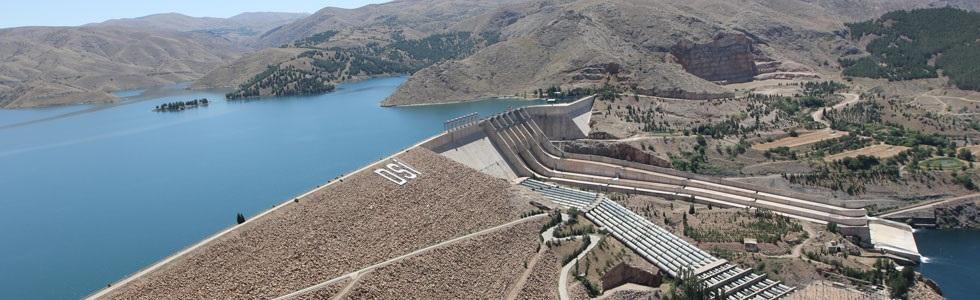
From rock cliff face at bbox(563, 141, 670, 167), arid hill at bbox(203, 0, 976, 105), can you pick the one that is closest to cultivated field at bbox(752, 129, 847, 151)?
rock cliff face at bbox(563, 141, 670, 167)

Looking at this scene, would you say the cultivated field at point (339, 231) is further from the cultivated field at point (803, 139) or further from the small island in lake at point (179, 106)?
the small island in lake at point (179, 106)

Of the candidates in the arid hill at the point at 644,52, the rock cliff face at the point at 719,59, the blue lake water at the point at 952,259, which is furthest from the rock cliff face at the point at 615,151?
the rock cliff face at the point at 719,59

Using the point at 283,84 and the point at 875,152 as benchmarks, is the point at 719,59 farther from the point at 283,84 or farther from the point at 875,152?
the point at 283,84

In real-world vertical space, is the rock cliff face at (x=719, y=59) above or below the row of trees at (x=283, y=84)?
above

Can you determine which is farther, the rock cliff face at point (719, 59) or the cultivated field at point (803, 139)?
the rock cliff face at point (719, 59)

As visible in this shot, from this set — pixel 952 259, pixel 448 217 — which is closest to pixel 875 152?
pixel 952 259

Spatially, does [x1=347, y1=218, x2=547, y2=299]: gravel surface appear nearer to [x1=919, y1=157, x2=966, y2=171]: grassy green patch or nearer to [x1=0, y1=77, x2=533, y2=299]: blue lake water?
[x1=0, y1=77, x2=533, y2=299]: blue lake water
